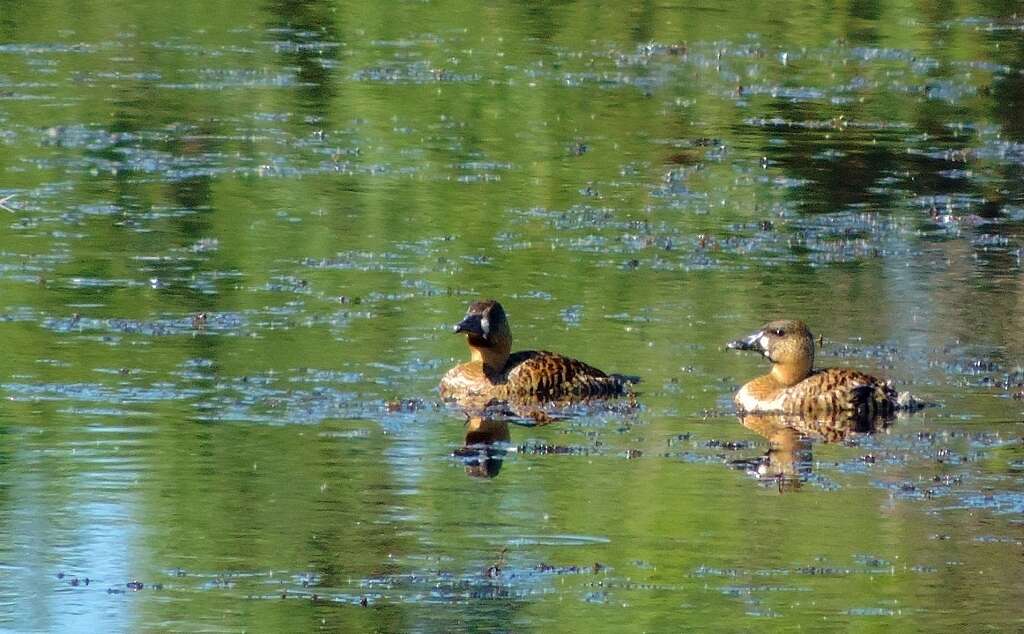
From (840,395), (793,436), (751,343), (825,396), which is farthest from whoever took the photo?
(751,343)

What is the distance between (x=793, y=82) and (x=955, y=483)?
14.0 meters

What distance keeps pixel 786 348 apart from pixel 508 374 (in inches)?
57.2

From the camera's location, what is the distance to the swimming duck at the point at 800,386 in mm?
11844

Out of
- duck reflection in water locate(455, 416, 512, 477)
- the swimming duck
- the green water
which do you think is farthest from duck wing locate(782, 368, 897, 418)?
duck reflection in water locate(455, 416, 512, 477)

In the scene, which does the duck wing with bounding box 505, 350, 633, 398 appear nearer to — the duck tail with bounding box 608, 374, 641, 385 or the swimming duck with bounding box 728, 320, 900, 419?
the duck tail with bounding box 608, 374, 641, 385

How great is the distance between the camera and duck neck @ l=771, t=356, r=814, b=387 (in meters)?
12.2

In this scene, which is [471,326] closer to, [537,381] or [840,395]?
[537,381]

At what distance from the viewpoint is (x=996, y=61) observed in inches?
1006

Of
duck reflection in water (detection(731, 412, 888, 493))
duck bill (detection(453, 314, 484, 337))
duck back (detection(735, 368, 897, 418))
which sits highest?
duck bill (detection(453, 314, 484, 337))

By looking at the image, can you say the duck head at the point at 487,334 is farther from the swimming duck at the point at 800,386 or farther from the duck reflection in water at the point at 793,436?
the duck reflection in water at the point at 793,436

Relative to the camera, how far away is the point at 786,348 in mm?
12305

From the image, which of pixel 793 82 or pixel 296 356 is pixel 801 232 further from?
pixel 793 82

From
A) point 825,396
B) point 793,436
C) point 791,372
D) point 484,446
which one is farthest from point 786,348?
point 484,446

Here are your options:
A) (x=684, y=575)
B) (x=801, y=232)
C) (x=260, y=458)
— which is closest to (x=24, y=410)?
(x=260, y=458)
